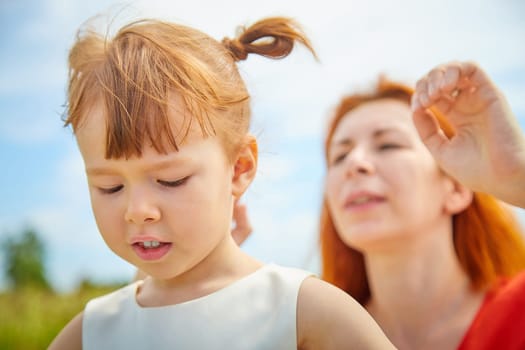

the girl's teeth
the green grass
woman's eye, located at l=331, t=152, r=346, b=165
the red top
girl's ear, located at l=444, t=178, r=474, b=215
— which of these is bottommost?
the green grass

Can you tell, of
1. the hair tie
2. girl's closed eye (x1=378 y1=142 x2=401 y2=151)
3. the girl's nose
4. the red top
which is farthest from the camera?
girl's closed eye (x1=378 y1=142 x2=401 y2=151)

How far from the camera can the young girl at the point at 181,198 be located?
1353 millimetres

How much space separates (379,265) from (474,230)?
0.55m

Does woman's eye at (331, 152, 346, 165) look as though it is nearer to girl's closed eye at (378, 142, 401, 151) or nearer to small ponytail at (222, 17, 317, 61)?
girl's closed eye at (378, 142, 401, 151)

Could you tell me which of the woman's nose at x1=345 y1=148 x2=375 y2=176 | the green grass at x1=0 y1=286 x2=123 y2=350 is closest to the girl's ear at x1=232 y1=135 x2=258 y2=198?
the woman's nose at x1=345 y1=148 x2=375 y2=176

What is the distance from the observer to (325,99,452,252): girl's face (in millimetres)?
2557

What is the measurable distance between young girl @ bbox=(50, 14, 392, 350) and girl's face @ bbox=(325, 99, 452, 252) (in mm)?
1058

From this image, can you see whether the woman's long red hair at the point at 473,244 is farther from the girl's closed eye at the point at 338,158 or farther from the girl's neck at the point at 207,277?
the girl's neck at the point at 207,277

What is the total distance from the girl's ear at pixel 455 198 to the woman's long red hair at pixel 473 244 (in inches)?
4.4

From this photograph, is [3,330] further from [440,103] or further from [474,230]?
[440,103]

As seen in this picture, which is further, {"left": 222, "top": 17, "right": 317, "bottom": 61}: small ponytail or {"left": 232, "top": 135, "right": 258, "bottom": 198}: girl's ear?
{"left": 222, "top": 17, "right": 317, "bottom": 61}: small ponytail

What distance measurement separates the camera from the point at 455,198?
2838 millimetres

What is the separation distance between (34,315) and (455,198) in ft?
12.4

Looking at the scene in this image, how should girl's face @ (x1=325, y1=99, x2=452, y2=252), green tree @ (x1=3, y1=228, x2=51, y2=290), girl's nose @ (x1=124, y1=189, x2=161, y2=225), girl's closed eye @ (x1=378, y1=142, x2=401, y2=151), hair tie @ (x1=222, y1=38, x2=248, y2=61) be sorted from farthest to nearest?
green tree @ (x1=3, y1=228, x2=51, y2=290) → girl's closed eye @ (x1=378, y1=142, x2=401, y2=151) → girl's face @ (x1=325, y1=99, x2=452, y2=252) → hair tie @ (x1=222, y1=38, x2=248, y2=61) → girl's nose @ (x1=124, y1=189, x2=161, y2=225)
